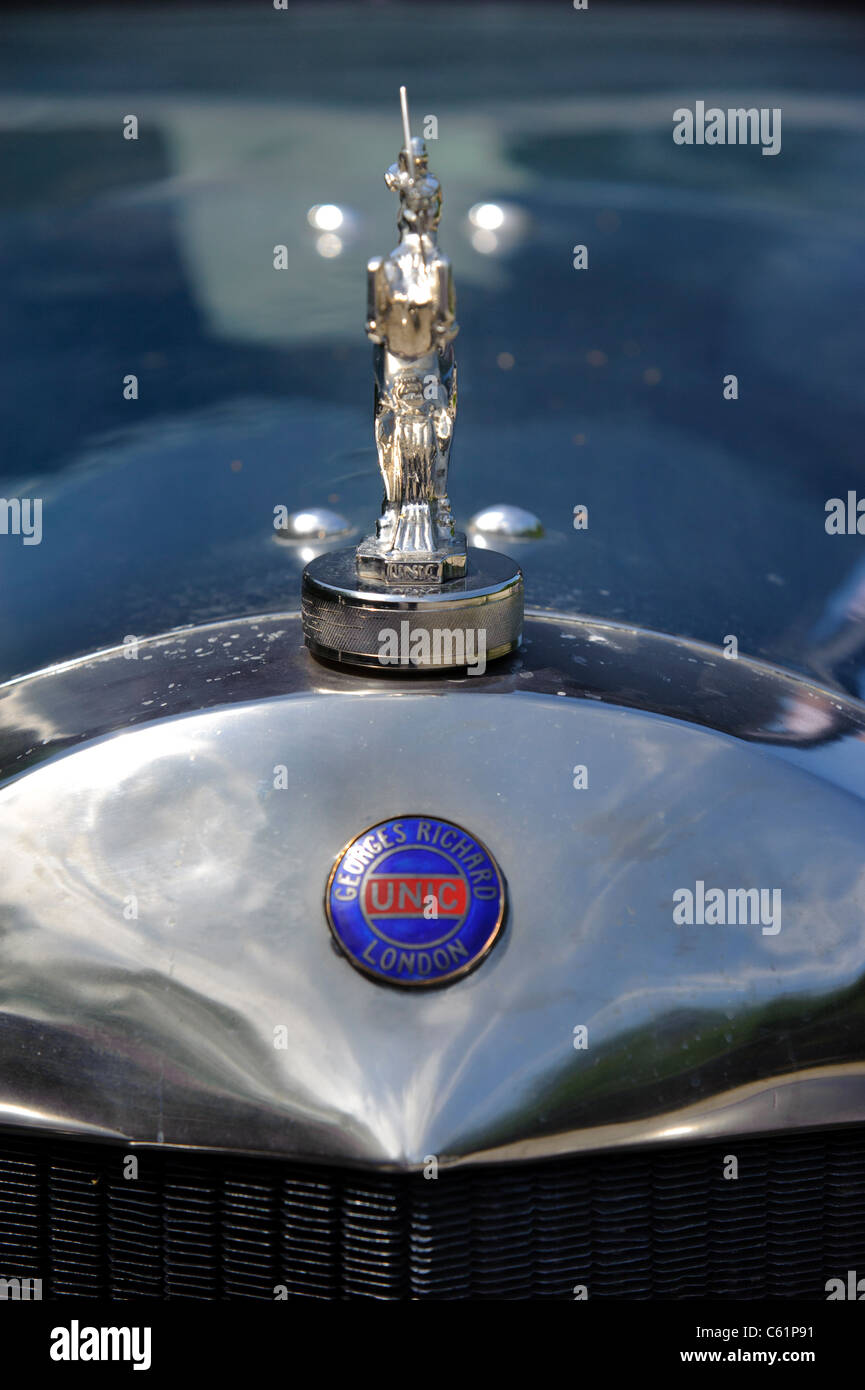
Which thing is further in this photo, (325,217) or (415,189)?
(325,217)

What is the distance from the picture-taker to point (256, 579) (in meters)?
1.77

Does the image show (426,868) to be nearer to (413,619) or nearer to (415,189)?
(413,619)

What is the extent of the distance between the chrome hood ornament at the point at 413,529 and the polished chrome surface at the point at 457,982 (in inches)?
1.8

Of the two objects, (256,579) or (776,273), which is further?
(776,273)

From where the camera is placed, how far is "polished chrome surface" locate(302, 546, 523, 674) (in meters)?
1.48

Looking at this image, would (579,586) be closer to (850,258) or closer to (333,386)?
(333,386)

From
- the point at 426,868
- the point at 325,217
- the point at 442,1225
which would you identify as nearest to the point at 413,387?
the point at 426,868

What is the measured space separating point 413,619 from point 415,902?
27 cm

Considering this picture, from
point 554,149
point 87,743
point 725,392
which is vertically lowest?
point 87,743

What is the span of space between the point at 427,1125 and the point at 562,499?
871 mm

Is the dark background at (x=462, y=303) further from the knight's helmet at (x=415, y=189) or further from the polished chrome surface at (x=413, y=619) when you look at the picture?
the knight's helmet at (x=415, y=189)

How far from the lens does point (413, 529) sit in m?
1.55

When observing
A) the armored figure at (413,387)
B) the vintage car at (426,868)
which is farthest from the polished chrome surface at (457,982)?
the armored figure at (413,387)

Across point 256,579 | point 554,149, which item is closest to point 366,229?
point 554,149
